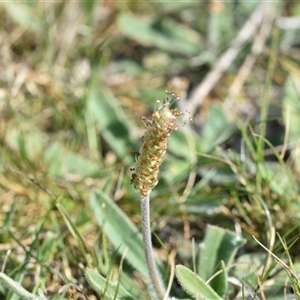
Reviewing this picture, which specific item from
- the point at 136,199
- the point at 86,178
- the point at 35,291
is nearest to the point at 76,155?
the point at 86,178

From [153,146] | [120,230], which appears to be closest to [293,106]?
[120,230]

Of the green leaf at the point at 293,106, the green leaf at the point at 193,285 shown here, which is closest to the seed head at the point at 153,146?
the green leaf at the point at 193,285

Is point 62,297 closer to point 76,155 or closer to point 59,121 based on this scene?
point 76,155

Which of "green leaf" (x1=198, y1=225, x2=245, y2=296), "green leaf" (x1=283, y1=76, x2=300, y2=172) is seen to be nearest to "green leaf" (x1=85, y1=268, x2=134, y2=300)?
"green leaf" (x1=198, y1=225, x2=245, y2=296)

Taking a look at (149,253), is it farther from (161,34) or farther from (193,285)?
(161,34)

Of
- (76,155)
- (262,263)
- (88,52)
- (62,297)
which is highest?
(88,52)

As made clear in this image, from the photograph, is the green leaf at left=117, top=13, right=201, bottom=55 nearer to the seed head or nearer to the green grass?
the green grass
